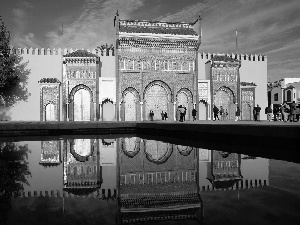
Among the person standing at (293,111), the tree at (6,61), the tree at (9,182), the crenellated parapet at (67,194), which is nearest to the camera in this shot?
the tree at (9,182)

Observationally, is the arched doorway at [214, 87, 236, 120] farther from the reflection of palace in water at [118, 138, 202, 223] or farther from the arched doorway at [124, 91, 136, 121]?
the reflection of palace in water at [118, 138, 202, 223]

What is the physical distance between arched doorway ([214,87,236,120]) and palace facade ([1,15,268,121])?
159mm

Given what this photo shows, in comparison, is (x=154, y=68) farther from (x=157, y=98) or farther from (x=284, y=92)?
(x=284, y=92)

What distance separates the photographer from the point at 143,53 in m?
27.4

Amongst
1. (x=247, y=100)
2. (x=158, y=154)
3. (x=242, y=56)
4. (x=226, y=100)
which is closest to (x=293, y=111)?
(x=158, y=154)

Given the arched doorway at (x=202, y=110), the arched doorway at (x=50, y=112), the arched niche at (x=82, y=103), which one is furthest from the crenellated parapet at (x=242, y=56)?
the arched doorway at (x=50, y=112)

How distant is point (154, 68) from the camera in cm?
2767

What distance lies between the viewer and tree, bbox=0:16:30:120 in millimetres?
26141

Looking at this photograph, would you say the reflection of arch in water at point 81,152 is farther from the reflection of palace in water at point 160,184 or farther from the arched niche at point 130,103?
the arched niche at point 130,103

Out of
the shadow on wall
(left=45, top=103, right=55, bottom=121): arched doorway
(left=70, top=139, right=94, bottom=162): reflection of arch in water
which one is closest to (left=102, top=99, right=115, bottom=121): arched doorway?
(left=45, top=103, right=55, bottom=121): arched doorway

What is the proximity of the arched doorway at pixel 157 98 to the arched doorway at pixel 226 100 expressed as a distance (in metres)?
4.92

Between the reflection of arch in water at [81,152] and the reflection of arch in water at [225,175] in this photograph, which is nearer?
the reflection of arch in water at [225,175]

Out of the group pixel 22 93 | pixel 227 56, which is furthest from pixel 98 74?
pixel 227 56

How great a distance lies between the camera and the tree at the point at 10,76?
85.8 ft
